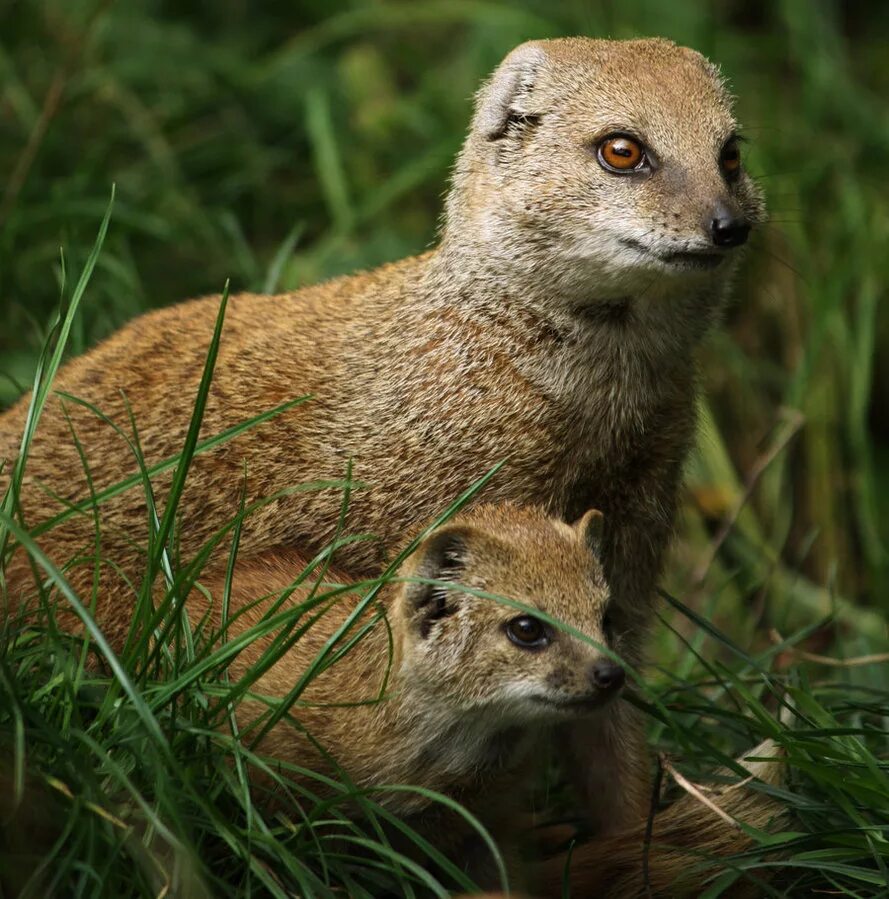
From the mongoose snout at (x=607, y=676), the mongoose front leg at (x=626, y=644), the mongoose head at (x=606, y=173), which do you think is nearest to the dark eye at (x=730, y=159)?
the mongoose head at (x=606, y=173)

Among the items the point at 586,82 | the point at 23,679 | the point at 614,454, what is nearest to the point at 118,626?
the point at 23,679

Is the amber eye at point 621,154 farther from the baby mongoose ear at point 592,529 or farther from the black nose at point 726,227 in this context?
the baby mongoose ear at point 592,529

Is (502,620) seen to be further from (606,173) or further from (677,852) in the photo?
(606,173)

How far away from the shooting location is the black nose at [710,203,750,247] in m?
3.95

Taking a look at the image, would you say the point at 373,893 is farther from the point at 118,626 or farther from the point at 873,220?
the point at 873,220

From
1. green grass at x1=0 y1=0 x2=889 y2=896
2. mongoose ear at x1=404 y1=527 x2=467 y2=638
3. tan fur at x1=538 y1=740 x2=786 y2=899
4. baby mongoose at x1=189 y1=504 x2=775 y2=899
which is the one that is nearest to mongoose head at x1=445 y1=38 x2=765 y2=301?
baby mongoose at x1=189 y1=504 x2=775 y2=899

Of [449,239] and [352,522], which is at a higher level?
[449,239]

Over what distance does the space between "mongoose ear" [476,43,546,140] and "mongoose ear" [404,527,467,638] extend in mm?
1542

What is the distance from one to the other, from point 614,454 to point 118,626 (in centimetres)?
147

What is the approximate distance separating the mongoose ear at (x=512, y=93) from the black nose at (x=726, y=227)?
81 cm

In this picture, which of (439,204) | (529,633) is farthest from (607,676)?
(439,204)

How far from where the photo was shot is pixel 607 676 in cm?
338

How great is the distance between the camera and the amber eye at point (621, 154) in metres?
4.21

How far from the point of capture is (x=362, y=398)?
4480 mm
